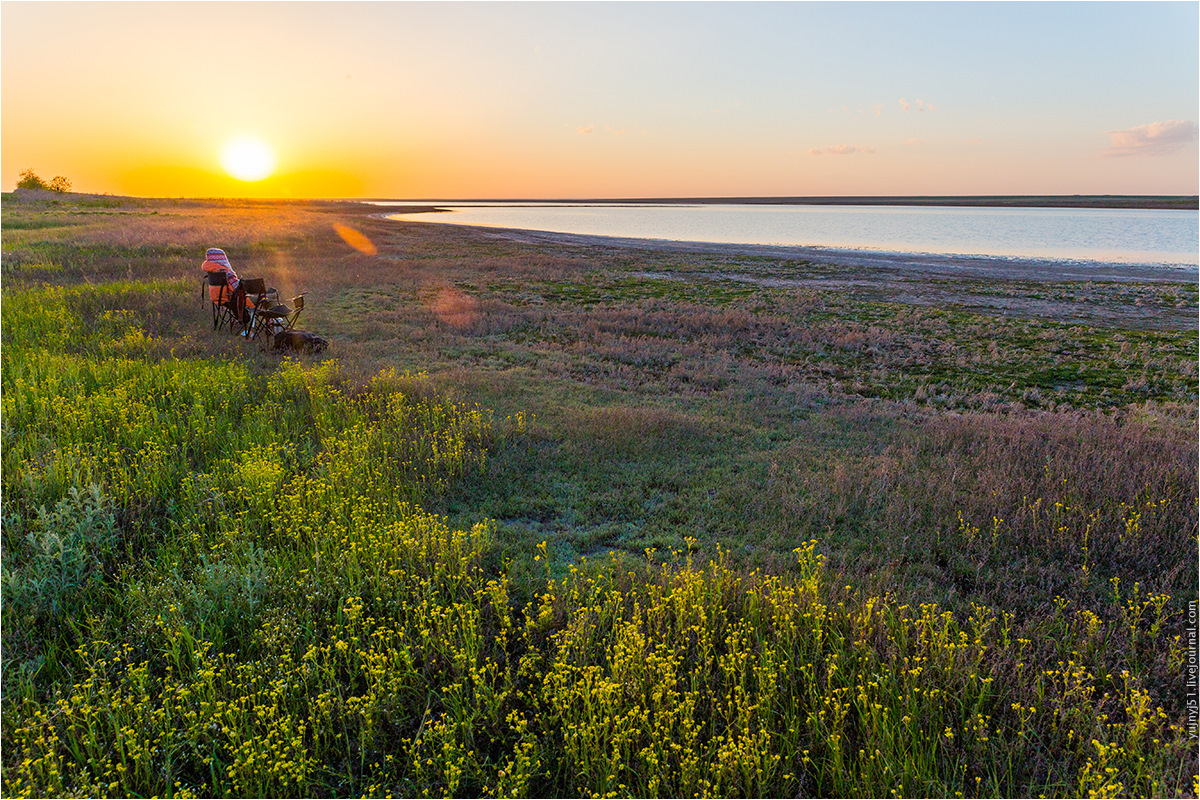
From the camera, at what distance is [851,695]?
3682 millimetres

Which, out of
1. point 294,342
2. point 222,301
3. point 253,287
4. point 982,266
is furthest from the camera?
point 982,266

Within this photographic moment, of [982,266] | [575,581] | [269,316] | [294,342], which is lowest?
[575,581]

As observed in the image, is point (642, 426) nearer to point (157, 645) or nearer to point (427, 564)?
point (427, 564)

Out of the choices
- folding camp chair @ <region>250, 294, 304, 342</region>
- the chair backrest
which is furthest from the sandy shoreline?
the chair backrest

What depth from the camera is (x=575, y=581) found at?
179 inches

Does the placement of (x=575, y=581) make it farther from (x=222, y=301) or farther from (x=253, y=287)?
(x=222, y=301)

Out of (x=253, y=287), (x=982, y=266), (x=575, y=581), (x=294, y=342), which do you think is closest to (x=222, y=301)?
(x=253, y=287)

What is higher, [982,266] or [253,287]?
[982,266]

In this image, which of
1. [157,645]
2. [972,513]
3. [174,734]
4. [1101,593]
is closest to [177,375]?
[157,645]

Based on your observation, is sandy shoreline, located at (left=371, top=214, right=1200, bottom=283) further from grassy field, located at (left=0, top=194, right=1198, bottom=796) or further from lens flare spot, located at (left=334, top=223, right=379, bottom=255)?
grassy field, located at (left=0, top=194, right=1198, bottom=796)

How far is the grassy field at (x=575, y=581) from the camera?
324 centimetres

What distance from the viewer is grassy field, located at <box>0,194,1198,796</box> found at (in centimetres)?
324

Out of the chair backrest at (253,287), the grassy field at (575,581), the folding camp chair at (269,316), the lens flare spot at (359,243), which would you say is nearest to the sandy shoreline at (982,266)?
the lens flare spot at (359,243)

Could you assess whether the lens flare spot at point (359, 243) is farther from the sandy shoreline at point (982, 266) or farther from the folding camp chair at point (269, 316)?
the folding camp chair at point (269, 316)
